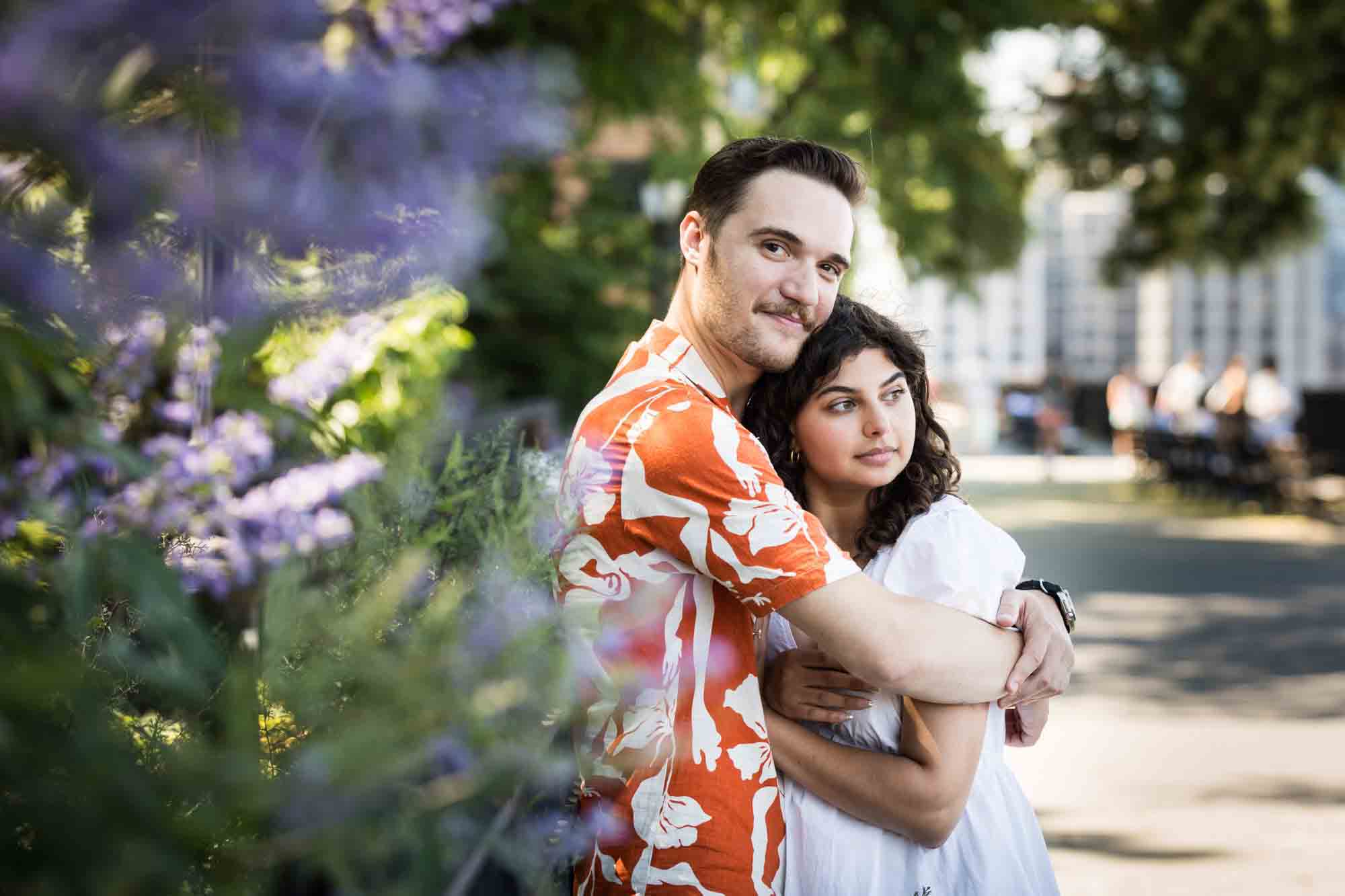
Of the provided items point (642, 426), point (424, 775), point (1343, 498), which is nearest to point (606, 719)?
point (424, 775)

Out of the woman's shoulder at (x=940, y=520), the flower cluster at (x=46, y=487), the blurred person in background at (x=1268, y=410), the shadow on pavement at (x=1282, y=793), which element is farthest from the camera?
the blurred person in background at (x=1268, y=410)

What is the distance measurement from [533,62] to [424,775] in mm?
3978

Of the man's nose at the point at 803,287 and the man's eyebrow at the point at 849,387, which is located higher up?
the man's nose at the point at 803,287

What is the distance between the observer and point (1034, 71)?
1894 cm

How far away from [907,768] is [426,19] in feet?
10.3

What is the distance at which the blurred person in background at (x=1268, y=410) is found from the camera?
19463 mm

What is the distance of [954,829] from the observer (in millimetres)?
2268

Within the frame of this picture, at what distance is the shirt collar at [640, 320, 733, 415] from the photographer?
7.36 ft

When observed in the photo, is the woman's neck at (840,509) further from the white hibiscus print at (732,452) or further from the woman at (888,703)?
the white hibiscus print at (732,452)

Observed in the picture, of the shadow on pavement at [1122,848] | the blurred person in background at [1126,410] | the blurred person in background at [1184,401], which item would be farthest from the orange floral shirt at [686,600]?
the blurred person in background at [1126,410]

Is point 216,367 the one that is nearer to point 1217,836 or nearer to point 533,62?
point 533,62

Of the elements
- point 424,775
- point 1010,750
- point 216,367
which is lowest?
point 1010,750

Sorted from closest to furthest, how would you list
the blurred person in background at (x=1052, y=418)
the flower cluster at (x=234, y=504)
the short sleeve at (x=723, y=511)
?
the flower cluster at (x=234, y=504) < the short sleeve at (x=723, y=511) < the blurred person in background at (x=1052, y=418)

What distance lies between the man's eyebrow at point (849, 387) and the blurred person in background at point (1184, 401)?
2116 cm
